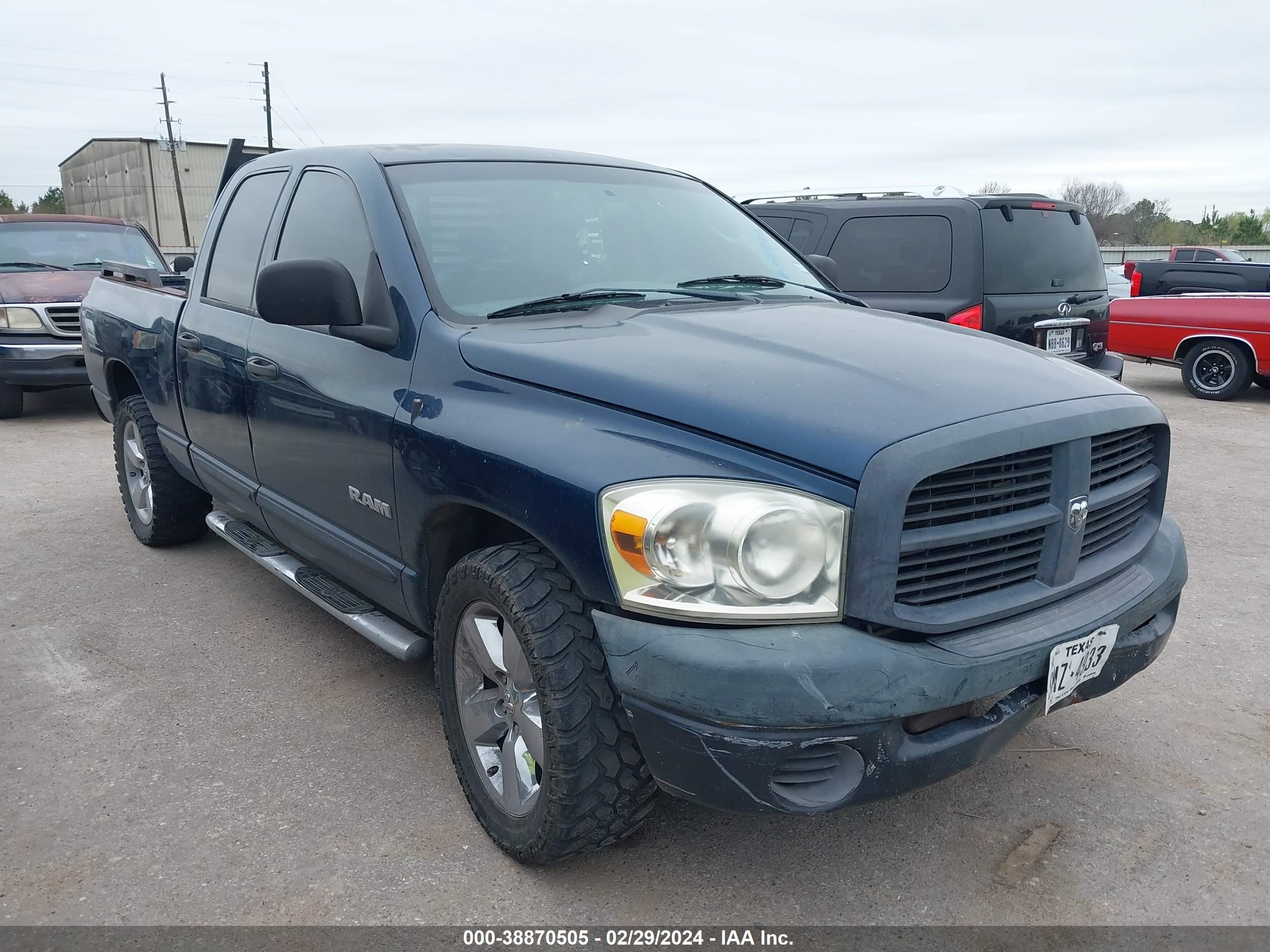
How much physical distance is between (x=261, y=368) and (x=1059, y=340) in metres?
5.62

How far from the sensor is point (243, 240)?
4.14 metres

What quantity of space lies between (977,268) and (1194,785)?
4.55 meters

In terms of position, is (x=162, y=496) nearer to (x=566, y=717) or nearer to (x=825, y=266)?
(x=825, y=266)

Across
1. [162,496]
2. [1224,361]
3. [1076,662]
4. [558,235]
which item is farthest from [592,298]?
[1224,361]

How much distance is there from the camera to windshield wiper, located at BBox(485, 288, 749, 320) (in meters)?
2.97

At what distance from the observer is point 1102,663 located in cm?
250

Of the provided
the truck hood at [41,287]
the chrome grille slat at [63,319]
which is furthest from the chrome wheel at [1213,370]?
the chrome grille slat at [63,319]

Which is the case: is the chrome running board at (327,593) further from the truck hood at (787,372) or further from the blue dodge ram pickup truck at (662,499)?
the truck hood at (787,372)

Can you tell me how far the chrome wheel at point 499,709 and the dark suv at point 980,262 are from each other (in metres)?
4.88

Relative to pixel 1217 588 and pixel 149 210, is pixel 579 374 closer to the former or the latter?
pixel 1217 588

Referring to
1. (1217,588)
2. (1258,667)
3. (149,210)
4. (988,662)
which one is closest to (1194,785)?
(1258,667)

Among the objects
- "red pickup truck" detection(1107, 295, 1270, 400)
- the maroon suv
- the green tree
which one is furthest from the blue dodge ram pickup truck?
the green tree

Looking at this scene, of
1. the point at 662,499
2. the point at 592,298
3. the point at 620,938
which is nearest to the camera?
the point at 662,499

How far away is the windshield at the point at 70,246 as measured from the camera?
390 inches
